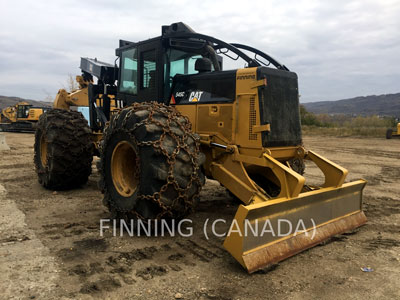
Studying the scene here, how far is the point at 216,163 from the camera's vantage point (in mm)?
4766

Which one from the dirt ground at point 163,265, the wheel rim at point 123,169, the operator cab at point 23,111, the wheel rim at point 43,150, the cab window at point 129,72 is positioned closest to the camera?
the dirt ground at point 163,265

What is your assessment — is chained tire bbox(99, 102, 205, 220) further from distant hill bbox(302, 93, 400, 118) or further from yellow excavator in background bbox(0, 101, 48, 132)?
distant hill bbox(302, 93, 400, 118)

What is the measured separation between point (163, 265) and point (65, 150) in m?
3.75

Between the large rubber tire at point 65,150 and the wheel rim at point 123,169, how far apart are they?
7.00 ft

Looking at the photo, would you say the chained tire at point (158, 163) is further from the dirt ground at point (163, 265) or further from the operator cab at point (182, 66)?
the operator cab at point (182, 66)

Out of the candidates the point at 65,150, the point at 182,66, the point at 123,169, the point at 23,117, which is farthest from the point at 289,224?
the point at 23,117

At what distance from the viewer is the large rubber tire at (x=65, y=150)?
6297 mm

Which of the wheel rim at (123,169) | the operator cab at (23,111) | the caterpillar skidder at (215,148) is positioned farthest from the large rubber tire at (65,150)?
the operator cab at (23,111)

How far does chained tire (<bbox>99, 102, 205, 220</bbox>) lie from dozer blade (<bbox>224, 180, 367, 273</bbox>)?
81 centimetres

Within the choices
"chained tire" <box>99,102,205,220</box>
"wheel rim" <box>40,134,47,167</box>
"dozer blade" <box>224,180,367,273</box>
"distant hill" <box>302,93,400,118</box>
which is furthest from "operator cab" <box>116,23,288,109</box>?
"distant hill" <box>302,93,400,118</box>

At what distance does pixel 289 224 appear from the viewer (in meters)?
3.78

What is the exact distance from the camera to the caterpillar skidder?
12.6 feet

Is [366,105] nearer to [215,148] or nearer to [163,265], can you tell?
[215,148]

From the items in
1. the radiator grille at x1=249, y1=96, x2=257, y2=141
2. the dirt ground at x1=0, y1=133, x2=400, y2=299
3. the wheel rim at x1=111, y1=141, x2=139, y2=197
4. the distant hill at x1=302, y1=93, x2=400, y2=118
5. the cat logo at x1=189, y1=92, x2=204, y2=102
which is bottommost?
the dirt ground at x1=0, y1=133, x2=400, y2=299
